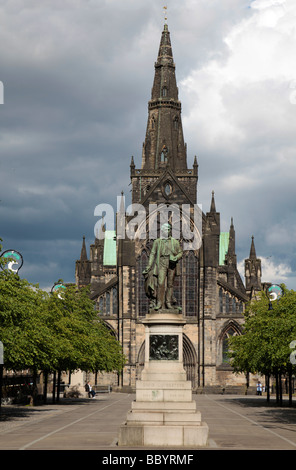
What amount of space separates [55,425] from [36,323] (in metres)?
8.88

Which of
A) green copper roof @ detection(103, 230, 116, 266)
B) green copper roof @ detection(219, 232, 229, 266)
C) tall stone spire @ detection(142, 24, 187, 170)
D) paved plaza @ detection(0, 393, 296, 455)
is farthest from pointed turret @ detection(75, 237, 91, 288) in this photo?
paved plaza @ detection(0, 393, 296, 455)

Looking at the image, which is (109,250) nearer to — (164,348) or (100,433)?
(100,433)

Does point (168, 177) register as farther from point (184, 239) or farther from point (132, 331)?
point (132, 331)

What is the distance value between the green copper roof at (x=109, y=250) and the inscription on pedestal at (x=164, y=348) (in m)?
77.8

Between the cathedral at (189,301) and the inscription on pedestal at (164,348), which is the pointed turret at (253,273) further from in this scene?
the inscription on pedestal at (164,348)

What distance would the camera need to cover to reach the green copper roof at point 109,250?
3888 inches

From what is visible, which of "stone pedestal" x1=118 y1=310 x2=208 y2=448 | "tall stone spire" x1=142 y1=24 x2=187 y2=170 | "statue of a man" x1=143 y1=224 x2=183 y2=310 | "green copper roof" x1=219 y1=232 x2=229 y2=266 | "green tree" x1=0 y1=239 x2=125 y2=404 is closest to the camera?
"stone pedestal" x1=118 y1=310 x2=208 y2=448

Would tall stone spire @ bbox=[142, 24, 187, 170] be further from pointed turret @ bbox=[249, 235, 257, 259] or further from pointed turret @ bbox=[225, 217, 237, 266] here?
pointed turret @ bbox=[225, 217, 237, 266]

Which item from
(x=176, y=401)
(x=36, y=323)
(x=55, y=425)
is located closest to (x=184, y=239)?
(x=36, y=323)

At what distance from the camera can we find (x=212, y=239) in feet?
258

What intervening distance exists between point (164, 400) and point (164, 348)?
58.0 inches

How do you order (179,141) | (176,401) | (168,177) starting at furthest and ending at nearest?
(179,141), (168,177), (176,401)

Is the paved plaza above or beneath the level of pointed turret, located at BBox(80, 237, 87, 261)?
beneath

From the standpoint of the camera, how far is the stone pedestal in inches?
737
